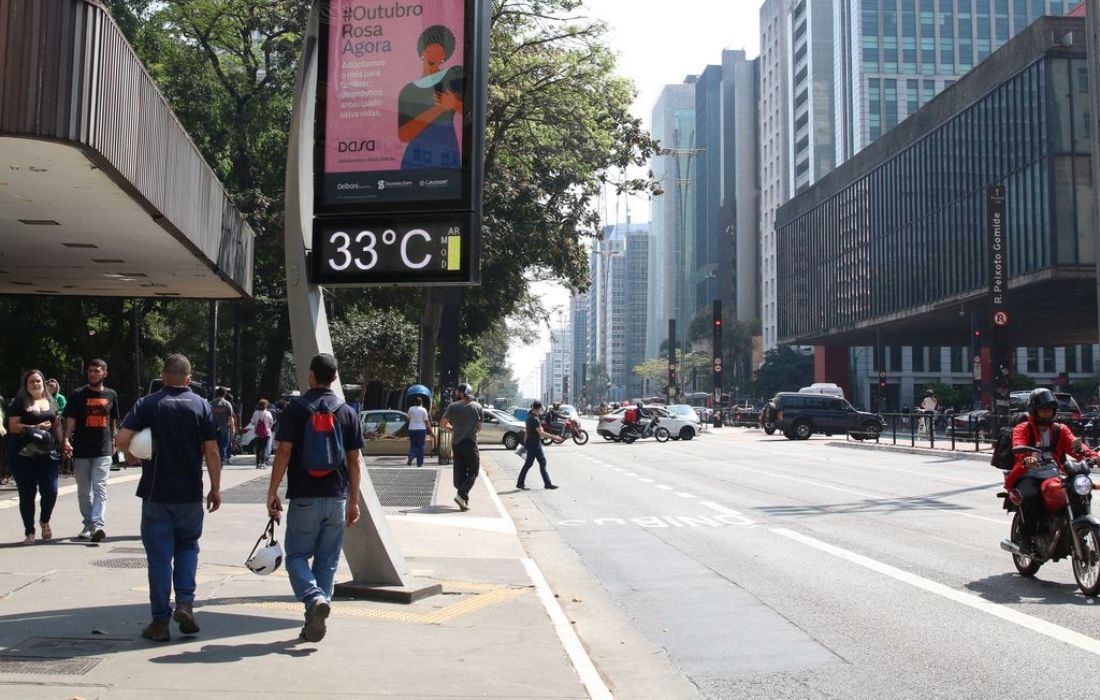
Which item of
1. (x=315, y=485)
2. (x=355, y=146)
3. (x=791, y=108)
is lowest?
(x=315, y=485)

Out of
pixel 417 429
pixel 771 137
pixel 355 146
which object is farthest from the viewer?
pixel 771 137

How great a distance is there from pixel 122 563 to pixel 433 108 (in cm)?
488

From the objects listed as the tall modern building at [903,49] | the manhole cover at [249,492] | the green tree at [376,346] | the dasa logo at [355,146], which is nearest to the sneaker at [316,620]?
the dasa logo at [355,146]

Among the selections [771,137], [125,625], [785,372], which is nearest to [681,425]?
[125,625]

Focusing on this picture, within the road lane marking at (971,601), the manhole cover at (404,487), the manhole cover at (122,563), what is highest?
the manhole cover at (122,563)

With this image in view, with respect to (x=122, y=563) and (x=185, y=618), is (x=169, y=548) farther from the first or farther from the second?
(x=122, y=563)

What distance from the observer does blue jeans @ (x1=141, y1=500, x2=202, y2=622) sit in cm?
634

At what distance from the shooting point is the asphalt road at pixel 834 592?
20.5 ft

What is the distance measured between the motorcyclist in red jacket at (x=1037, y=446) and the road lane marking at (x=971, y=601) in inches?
36.2

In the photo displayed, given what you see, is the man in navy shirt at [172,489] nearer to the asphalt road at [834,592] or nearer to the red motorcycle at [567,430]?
the asphalt road at [834,592]

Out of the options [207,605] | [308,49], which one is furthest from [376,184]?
[207,605]

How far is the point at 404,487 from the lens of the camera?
20000 mm

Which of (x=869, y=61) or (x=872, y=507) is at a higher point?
(x=869, y=61)

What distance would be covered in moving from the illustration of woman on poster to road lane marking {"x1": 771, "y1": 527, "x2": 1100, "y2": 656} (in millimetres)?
5275
